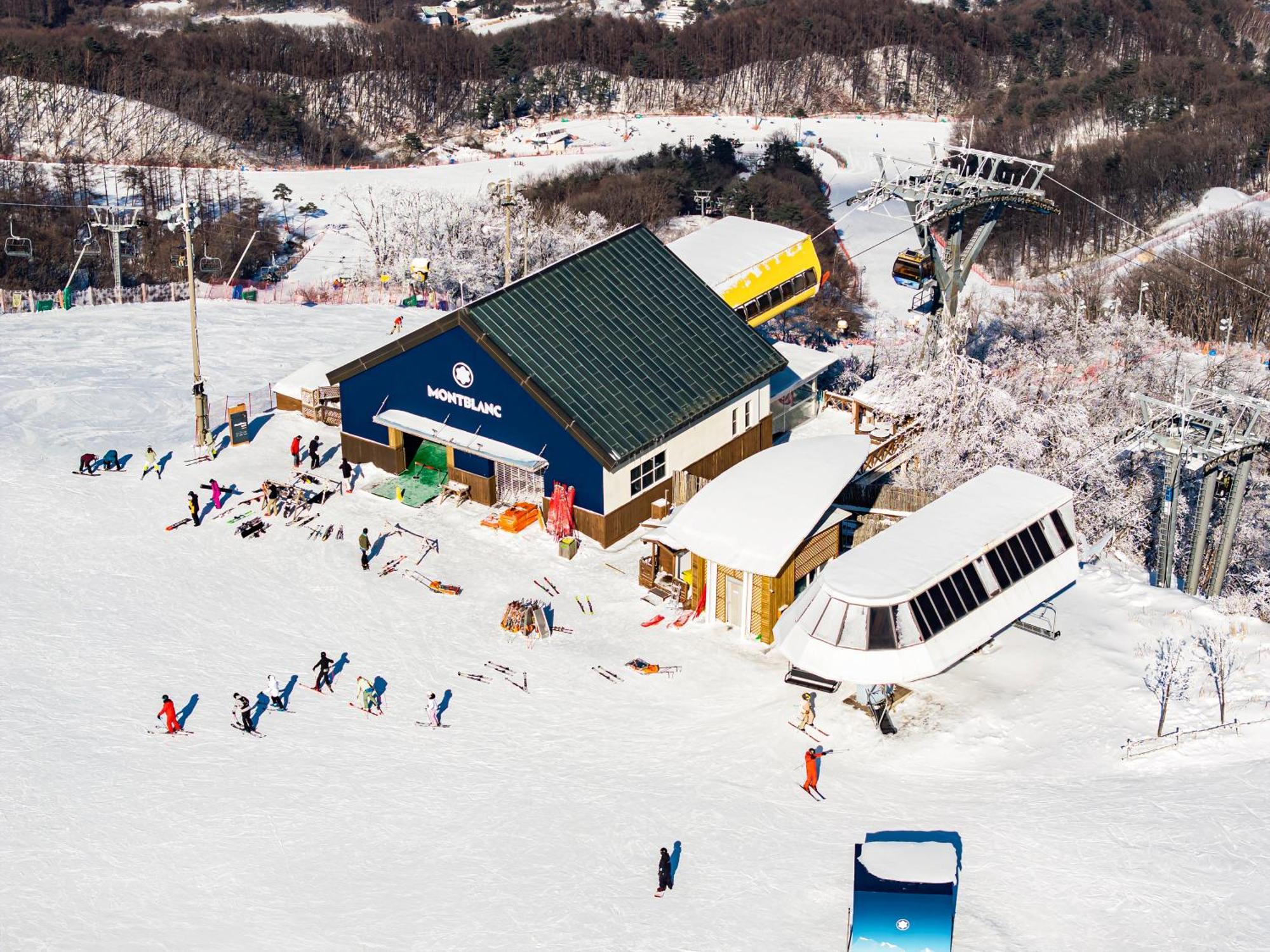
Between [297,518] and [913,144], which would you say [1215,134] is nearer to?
[913,144]

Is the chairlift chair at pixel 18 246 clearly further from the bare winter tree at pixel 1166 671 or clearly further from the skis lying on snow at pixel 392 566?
the bare winter tree at pixel 1166 671

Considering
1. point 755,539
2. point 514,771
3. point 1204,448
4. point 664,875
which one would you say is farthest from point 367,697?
point 1204,448

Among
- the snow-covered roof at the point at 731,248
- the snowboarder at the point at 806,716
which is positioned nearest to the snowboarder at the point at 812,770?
the snowboarder at the point at 806,716

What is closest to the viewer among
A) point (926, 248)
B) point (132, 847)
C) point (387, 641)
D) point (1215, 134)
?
point (132, 847)

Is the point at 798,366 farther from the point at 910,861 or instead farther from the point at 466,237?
the point at 466,237

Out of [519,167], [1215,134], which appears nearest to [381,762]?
[519,167]
